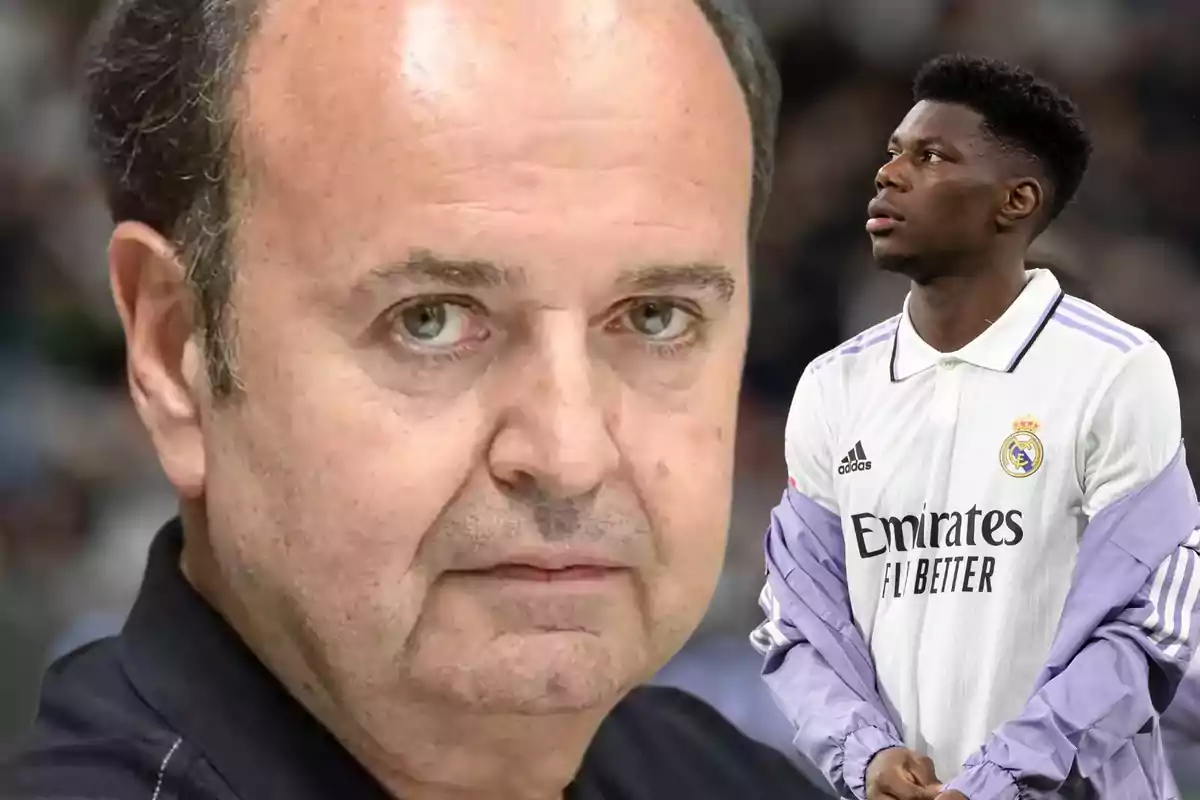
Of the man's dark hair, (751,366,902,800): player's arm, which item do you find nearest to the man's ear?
the man's dark hair

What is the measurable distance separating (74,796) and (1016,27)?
0.95 m

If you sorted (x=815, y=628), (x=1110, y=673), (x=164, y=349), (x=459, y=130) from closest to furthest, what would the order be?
→ (x=459, y=130) → (x=164, y=349) → (x=1110, y=673) → (x=815, y=628)

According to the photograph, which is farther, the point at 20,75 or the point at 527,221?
the point at 20,75

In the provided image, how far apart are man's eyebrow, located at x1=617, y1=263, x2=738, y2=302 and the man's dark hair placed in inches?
5.7

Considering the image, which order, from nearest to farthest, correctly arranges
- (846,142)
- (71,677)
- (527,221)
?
1. (527,221)
2. (71,677)
3. (846,142)

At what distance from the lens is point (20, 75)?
42.4 inches

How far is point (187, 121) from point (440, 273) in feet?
0.69

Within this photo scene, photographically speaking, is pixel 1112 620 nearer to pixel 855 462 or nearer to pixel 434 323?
pixel 855 462

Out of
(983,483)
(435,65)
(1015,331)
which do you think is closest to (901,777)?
(983,483)

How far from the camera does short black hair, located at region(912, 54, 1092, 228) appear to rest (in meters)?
1.19

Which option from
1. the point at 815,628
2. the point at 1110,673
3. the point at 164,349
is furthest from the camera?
the point at 815,628

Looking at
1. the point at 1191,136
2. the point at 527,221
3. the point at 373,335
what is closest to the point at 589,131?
the point at 527,221

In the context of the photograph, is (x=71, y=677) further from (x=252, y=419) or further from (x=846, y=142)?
(x=846, y=142)

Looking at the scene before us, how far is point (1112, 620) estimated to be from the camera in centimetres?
114
